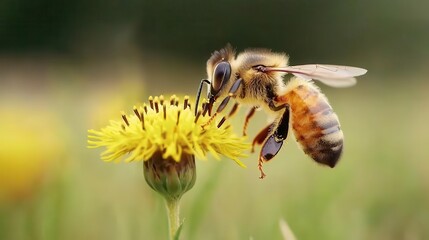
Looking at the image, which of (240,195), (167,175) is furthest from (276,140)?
(240,195)

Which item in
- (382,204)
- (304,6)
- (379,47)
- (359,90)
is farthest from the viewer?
(304,6)

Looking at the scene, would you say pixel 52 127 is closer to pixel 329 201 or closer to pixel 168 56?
pixel 329 201

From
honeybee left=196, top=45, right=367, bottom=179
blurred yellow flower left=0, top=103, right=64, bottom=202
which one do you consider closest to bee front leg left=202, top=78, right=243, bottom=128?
honeybee left=196, top=45, right=367, bottom=179

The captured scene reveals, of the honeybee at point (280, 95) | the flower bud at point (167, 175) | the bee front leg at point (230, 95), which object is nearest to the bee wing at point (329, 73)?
the honeybee at point (280, 95)

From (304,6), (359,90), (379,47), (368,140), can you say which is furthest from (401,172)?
(304,6)

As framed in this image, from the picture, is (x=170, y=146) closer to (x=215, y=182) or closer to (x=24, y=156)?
(x=215, y=182)

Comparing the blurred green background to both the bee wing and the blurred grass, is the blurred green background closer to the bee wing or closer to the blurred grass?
the blurred grass
